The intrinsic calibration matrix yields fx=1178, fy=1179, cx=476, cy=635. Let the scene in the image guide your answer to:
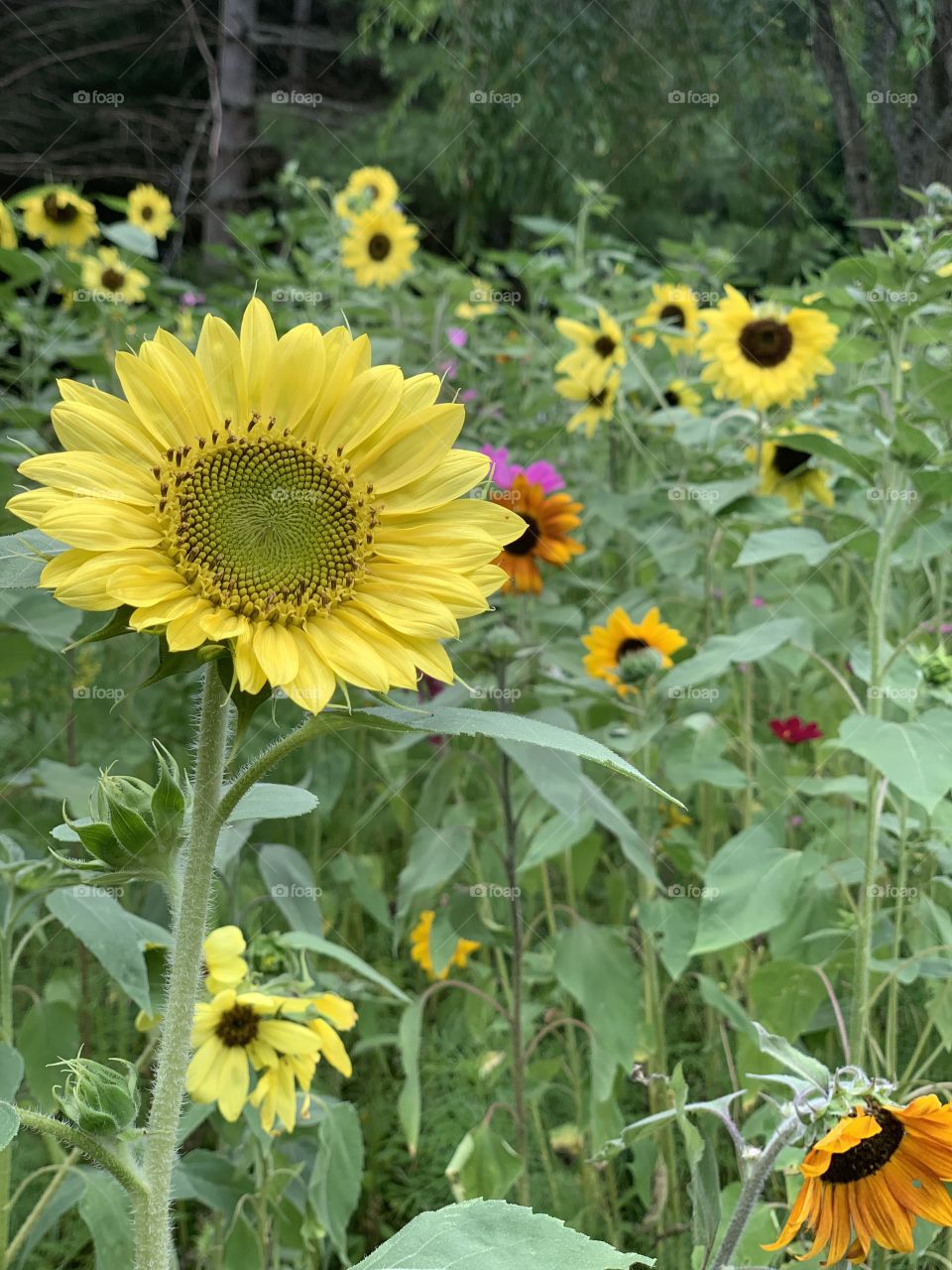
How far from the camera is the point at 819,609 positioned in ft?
6.08

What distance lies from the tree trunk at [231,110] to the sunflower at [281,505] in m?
4.73

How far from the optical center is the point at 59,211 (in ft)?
9.21

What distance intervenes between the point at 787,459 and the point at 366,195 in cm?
216

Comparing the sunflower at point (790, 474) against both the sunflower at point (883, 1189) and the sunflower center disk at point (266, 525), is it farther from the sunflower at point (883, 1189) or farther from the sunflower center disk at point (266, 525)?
the sunflower center disk at point (266, 525)

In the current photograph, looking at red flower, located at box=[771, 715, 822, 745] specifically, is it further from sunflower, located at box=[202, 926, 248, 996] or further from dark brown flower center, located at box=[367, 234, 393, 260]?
dark brown flower center, located at box=[367, 234, 393, 260]

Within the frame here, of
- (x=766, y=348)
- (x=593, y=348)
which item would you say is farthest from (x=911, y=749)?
(x=593, y=348)

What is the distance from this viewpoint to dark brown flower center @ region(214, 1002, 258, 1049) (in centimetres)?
99

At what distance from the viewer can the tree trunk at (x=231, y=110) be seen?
5.05 m

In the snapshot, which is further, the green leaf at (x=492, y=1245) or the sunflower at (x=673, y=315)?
the sunflower at (x=673, y=315)

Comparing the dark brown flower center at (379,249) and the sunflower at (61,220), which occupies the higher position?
the dark brown flower center at (379,249)


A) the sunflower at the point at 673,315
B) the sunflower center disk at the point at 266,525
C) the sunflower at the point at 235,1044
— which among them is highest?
the sunflower center disk at the point at 266,525

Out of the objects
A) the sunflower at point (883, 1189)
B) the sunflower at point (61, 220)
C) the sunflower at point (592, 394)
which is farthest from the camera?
the sunflower at point (61, 220)

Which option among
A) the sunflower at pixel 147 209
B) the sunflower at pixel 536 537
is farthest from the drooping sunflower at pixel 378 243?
the sunflower at pixel 536 537

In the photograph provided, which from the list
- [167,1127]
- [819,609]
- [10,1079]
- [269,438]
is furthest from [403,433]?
[819,609]
